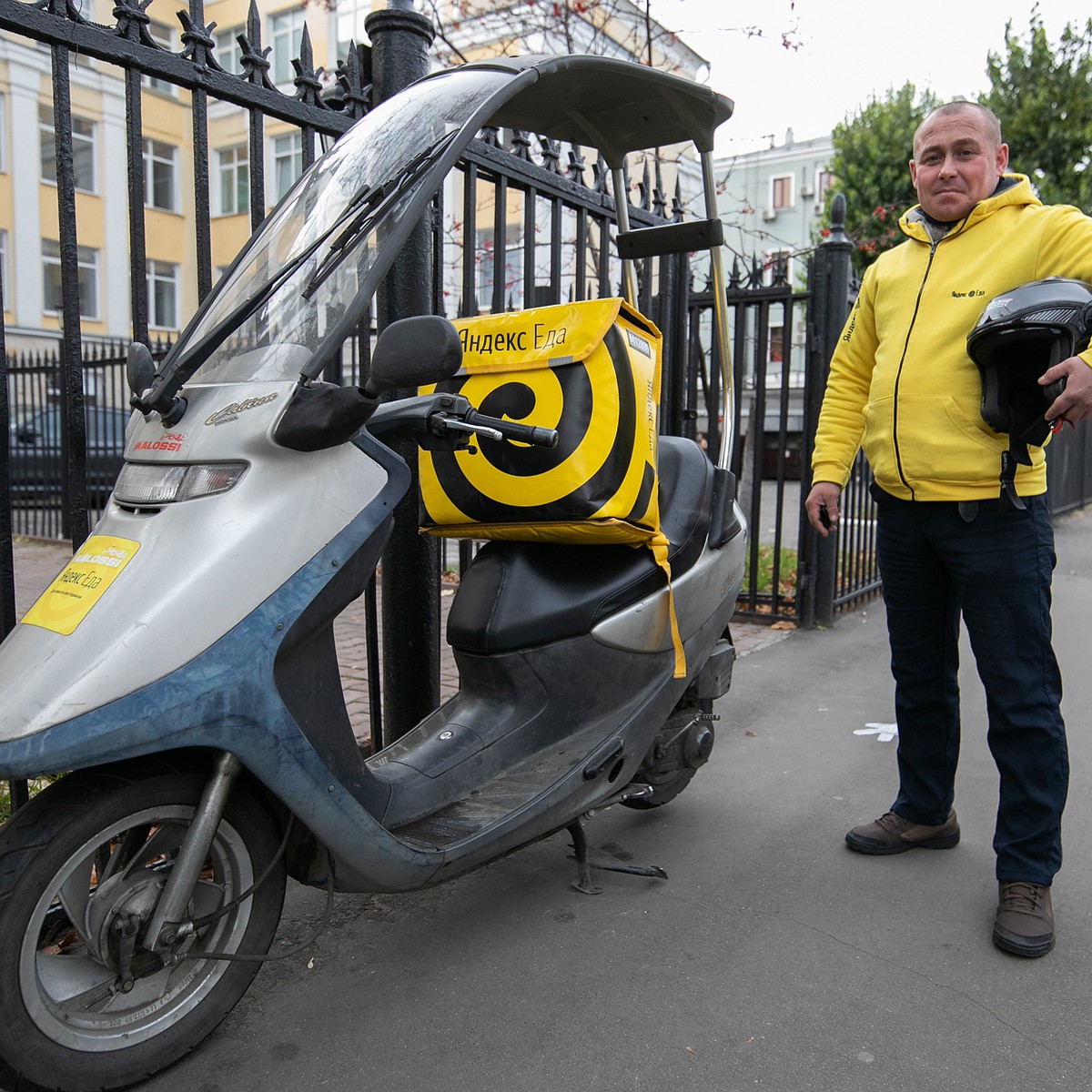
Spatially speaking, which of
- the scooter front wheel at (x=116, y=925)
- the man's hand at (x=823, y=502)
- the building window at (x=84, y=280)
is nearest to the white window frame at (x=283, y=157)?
the building window at (x=84, y=280)

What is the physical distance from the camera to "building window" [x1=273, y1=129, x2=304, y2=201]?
20402mm

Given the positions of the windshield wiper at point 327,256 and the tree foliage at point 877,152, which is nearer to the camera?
the windshield wiper at point 327,256

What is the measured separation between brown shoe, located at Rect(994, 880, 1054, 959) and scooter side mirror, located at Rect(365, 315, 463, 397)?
2061 millimetres

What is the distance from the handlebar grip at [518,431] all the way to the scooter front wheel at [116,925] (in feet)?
3.11

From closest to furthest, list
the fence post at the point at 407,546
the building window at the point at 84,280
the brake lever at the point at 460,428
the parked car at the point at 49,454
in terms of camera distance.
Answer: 1. the brake lever at the point at 460,428
2. the fence post at the point at 407,546
3. the parked car at the point at 49,454
4. the building window at the point at 84,280

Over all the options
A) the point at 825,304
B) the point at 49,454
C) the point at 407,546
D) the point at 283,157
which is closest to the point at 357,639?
the point at 407,546

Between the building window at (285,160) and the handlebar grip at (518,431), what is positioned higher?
the building window at (285,160)

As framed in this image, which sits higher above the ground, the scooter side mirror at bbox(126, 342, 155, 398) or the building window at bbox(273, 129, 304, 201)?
the building window at bbox(273, 129, 304, 201)

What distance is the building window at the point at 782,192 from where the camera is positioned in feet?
121

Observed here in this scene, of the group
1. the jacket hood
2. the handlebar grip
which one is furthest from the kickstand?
the jacket hood

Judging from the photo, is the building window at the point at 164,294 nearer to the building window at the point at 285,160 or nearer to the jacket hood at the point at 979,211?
the building window at the point at 285,160

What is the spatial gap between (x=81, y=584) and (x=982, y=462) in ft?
7.42

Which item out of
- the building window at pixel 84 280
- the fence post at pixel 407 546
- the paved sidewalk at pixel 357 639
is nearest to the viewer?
the fence post at pixel 407 546

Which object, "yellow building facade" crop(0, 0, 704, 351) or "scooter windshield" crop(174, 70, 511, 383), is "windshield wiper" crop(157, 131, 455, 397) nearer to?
"scooter windshield" crop(174, 70, 511, 383)
